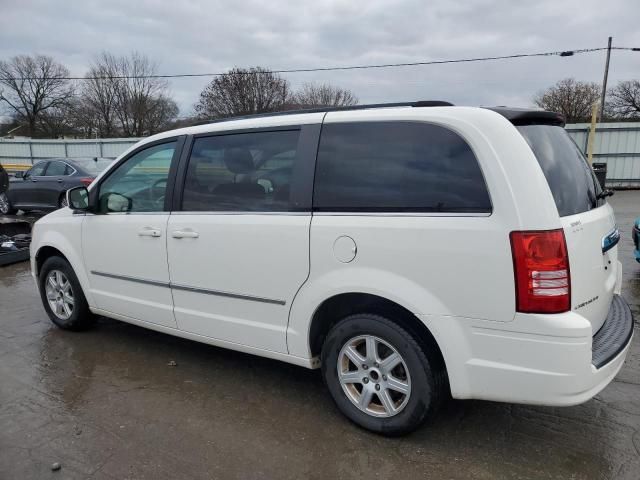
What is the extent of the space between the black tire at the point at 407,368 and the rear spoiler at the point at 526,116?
1243 mm

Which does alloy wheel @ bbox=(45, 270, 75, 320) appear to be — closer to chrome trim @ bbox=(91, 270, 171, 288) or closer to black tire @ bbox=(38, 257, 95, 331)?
black tire @ bbox=(38, 257, 95, 331)

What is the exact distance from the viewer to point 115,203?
13.4 ft

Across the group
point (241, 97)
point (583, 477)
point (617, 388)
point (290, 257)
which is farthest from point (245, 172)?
point (241, 97)

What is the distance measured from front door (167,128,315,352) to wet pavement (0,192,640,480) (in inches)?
17.8

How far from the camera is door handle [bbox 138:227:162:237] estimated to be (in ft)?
12.0

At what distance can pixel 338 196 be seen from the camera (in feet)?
9.48

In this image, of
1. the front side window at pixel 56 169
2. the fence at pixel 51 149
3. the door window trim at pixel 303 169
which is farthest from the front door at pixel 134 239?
the fence at pixel 51 149

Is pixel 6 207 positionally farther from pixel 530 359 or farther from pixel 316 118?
pixel 530 359

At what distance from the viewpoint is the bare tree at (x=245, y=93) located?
3628 centimetres

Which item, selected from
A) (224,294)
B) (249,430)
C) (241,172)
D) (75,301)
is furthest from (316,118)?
(75,301)

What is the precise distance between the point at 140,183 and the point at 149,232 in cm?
54

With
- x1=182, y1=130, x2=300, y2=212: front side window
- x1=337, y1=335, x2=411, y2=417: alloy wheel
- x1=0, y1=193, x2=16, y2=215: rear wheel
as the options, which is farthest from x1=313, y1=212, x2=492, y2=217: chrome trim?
x1=0, y1=193, x2=16, y2=215: rear wheel

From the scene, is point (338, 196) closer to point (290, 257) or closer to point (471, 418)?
point (290, 257)

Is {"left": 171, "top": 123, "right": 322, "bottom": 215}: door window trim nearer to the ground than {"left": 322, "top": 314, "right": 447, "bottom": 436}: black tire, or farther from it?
farther from it
